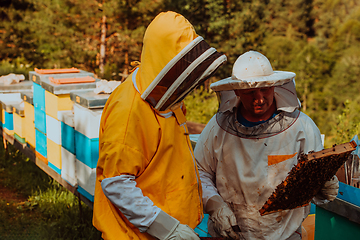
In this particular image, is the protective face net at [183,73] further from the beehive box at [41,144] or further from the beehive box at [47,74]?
the beehive box at [41,144]

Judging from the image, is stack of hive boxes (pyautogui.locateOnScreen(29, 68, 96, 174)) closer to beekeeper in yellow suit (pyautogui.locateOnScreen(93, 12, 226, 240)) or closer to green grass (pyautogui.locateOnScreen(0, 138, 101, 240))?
green grass (pyautogui.locateOnScreen(0, 138, 101, 240))

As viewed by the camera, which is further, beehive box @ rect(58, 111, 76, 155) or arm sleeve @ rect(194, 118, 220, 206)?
beehive box @ rect(58, 111, 76, 155)

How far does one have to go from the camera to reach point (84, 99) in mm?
3740

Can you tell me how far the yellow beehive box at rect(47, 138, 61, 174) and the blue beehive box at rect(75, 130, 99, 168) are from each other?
0.60 meters

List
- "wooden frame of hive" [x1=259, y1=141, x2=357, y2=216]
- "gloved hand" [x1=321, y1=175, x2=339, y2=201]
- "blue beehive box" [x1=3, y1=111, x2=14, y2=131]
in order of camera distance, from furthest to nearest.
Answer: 1. "blue beehive box" [x1=3, y1=111, x2=14, y2=131]
2. "gloved hand" [x1=321, y1=175, x2=339, y2=201]
3. "wooden frame of hive" [x1=259, y1=141, x2=357, y2=216]

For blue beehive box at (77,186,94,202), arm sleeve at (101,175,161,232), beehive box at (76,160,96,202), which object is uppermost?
arm sleeve at (101,175,161,232)

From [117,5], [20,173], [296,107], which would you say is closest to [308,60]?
[117,5]

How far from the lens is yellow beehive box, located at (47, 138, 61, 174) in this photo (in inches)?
178

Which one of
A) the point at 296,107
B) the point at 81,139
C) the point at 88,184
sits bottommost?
the point at 88,184

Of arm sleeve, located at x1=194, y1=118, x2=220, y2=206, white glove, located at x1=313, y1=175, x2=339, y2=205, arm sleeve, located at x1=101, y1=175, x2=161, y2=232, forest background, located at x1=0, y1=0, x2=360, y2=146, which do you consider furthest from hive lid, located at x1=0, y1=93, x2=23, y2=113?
white glove, located at x1=313, y1=175, x2=339, y2=205

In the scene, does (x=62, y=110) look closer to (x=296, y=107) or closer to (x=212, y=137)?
(x=212, y=137)

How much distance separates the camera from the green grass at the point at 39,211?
4488 mm

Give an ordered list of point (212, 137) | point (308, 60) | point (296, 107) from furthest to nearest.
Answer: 1. point (308, 60)
2. point (212, 137)
3. point (296, 107)

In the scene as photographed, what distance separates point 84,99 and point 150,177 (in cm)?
232
